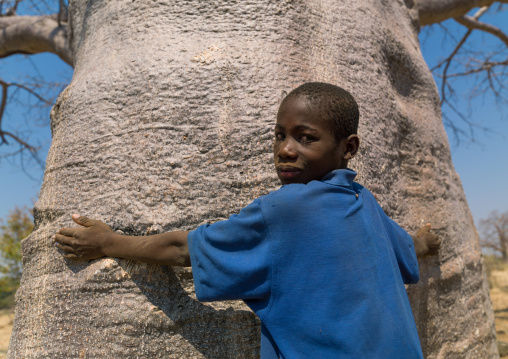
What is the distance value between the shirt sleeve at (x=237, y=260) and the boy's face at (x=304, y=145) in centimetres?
15

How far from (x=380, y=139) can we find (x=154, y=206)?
97cm

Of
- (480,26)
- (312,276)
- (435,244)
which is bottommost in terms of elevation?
(435,244)

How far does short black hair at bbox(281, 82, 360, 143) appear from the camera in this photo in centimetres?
119

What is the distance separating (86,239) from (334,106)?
891mm

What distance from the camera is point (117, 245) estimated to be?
4.58 feet

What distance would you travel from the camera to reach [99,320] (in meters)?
1.43

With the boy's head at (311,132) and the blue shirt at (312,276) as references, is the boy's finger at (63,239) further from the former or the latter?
the boy's head at (311,132)

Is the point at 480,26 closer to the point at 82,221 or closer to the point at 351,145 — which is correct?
the point at 351,145

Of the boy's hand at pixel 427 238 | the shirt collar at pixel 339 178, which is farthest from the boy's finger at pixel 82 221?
the boy's hand at pixel 427 238

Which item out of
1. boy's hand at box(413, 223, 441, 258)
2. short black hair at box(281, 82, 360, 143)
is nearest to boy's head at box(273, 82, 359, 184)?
short black hair at box(281, 82, 360, 143)

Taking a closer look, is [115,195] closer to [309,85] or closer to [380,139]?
[309,85]

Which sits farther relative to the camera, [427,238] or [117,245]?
[427,238]

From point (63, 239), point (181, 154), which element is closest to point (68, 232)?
point (63, 239)

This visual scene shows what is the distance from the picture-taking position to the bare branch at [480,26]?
206 inches
